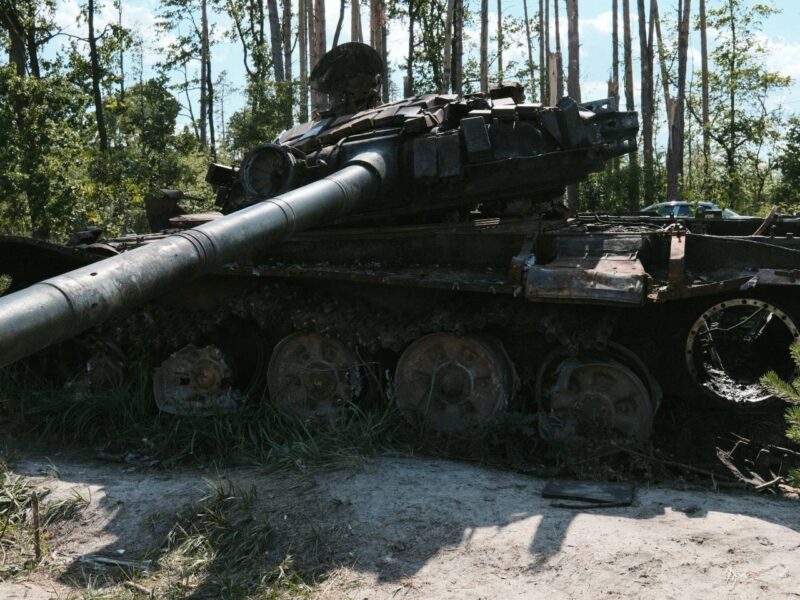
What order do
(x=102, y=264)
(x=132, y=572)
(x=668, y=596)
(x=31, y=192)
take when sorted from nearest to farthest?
(x=102, y=264), (x=668, y=596), (x=132, y=572), (x=31, y=192)

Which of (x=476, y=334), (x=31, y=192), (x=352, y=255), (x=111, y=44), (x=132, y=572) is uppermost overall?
(x=111, y=44)

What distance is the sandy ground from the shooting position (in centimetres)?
460

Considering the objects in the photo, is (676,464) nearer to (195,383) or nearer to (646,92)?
(195,383)

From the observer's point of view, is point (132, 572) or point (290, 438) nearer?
point (132, 572)

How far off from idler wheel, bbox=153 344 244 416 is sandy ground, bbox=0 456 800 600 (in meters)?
1.35

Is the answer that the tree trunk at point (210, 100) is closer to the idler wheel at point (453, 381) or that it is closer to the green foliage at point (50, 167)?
the green foliage at point (50, 167)

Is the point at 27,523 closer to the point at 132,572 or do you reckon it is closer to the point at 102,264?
the point at 132,572

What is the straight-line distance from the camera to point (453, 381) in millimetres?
7297

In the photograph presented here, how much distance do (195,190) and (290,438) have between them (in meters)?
15.8

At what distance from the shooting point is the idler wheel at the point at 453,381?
7.15 meters

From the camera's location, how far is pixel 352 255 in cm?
769

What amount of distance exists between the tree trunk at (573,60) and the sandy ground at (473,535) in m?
17.4

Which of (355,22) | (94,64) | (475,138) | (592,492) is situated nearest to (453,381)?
(592,492)

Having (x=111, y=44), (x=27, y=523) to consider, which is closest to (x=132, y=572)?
(x=27, y=523)
